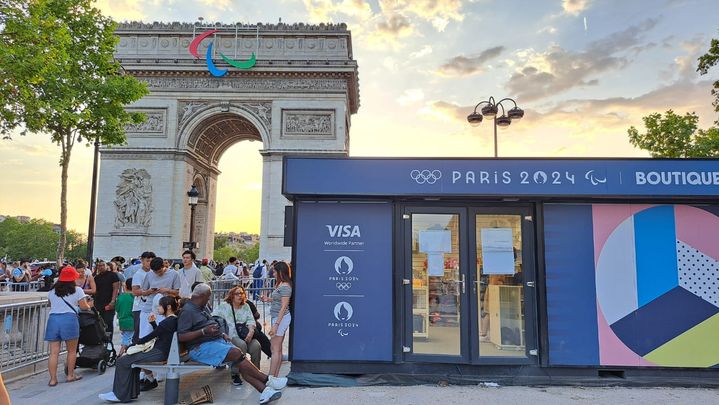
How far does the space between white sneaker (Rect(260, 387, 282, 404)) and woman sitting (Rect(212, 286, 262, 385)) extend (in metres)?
1.18

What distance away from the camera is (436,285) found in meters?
6.82

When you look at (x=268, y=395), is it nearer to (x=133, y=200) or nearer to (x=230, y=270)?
(x=230, y=270)

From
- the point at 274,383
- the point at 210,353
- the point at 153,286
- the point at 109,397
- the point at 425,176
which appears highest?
the point at 425,176

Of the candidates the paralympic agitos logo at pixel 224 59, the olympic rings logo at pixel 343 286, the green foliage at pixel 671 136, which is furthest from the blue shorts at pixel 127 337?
the green foliage at pixel 671 136

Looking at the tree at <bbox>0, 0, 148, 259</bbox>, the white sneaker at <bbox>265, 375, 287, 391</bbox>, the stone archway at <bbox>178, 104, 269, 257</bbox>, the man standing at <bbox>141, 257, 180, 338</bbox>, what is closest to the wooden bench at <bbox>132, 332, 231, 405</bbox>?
the white sneaker at <bbox>265, 375, 287, 391</bbox>

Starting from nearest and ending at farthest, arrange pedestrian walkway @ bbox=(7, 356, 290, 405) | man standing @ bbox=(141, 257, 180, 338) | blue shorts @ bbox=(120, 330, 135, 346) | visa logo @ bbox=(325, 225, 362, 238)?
1. pedestrian walkway @ bbox=(7, 356, 290, 405)
2. visa logo @ bbox=(325, 225, 362, 238)
3. man standing @ bbox=(141, 257, 180, 338)
4. blue shorts @ bbox=(120, 330, 135, 346)

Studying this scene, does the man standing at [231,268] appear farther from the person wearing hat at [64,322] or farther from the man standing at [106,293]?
the person wearing hat at [64,322]

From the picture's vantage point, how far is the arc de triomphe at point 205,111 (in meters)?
27.4

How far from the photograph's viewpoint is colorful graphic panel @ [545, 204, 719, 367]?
21.3ft

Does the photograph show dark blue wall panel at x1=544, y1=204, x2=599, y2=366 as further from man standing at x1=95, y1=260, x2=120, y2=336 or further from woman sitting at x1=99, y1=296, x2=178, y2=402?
man standing at x1=95, y1=260, x2=120, y2=336

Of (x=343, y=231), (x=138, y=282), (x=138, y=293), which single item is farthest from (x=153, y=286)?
(x=343, y=231)

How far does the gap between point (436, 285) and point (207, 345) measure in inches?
127

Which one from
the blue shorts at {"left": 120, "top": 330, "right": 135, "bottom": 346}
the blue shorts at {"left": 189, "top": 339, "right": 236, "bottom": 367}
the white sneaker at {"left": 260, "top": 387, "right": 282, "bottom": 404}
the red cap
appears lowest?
the white sneaker at {"left": 260, "top": 387, "right": 282, "bottom": 404}

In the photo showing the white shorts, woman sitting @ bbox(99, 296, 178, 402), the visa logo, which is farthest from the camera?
the visa logo
